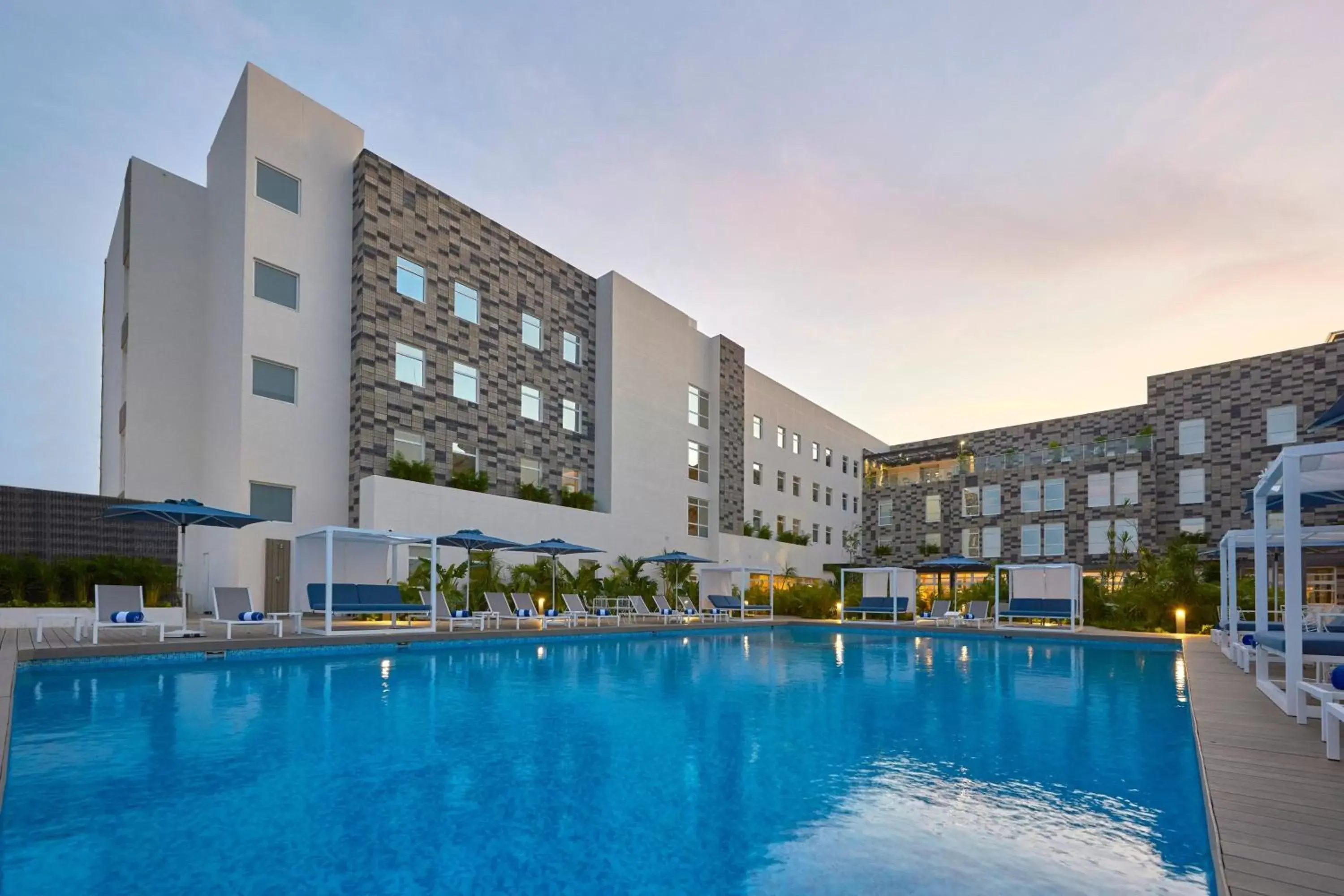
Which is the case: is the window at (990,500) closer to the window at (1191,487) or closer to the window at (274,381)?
the window at (1191,487)

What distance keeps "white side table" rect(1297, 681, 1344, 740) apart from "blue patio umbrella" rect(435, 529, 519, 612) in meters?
13.6

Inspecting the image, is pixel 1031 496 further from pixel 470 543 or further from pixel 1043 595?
pixel 470 543

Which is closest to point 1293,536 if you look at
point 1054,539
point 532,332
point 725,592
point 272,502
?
point 272,502

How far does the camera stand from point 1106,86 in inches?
532

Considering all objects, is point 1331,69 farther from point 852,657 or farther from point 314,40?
point 314,40

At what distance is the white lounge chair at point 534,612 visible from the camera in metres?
17.8

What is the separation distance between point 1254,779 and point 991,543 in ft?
103

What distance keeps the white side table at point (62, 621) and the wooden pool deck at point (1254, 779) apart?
0.91 feet

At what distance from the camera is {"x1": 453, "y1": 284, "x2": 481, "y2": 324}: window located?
72.9ft

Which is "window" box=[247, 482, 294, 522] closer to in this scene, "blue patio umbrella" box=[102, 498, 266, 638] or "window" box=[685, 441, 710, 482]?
"blue patio umbrella" box=[102, 498, 266, 638]

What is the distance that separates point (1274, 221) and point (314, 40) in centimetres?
2197

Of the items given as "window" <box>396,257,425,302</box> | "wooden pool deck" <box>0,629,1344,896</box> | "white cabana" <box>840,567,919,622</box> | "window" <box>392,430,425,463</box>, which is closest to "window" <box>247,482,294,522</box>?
"window" <box>392,430,425,463</box>

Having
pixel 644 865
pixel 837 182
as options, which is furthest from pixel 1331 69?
pixel 644 865

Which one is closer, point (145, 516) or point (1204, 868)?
point (1204, 868)
